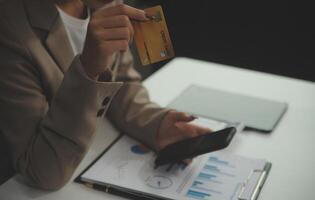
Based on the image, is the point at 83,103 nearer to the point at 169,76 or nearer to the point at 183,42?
the point at 169,76

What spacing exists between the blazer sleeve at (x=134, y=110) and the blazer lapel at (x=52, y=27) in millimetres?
231

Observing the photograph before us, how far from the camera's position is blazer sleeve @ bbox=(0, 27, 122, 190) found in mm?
937

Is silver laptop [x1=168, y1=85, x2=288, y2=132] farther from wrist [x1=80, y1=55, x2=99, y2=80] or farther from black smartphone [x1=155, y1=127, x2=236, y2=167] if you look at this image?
wrist [x1=80, y1=55, x2=99, y2=80]

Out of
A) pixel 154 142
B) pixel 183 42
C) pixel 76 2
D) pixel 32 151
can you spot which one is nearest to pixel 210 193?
pixel 154 142

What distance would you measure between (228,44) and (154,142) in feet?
6.01

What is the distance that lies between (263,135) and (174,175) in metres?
0.28

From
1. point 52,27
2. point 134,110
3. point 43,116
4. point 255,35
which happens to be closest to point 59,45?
point 52,27

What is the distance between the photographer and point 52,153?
0.97 metres

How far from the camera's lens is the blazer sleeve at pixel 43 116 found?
3.07 ft

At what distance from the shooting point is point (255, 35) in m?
2.77

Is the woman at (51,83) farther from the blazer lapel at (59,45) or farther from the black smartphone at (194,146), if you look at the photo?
the black smartphone at (194,146)

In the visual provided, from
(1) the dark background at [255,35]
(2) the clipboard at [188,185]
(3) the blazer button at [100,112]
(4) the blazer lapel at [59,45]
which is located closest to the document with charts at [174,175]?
(2) the clipboard at [188,185]

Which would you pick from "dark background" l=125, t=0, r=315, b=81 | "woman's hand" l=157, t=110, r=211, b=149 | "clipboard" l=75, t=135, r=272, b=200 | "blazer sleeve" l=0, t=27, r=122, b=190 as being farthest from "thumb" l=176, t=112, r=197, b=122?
"dark background" l=125, t=0, r=315, b=81

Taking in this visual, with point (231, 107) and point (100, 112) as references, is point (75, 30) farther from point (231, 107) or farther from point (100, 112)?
point (231, 107)
